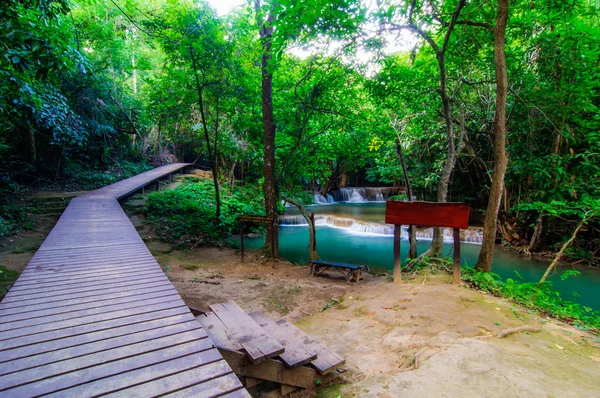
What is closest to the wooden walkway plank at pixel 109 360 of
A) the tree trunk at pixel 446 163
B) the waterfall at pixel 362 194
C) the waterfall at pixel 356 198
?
the tree trunk at pixel 446 163

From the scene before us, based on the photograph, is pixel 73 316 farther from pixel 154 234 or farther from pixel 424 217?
pixel 154 234

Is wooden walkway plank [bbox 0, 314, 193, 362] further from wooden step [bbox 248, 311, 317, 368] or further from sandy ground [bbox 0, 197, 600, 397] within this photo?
sandy ground [bbox 0, 197, 600, 397]

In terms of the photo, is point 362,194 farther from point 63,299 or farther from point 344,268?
point 63,299

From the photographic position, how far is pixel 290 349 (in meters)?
3.18

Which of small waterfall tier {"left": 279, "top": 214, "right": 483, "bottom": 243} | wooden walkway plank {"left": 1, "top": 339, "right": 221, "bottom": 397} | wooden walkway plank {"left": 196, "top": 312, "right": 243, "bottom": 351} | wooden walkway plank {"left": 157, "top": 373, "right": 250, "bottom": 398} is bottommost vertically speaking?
small waterfall tier {"left": 279, "top": 214, "right": 483, "bottom": 243}

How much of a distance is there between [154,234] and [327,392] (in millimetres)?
8862

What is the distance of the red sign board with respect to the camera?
5.56 metres

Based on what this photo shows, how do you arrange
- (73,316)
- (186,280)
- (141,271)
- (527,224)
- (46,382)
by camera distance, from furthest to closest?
(527,224) → (186,280) → (141,271) → (73,316) → (46,382)

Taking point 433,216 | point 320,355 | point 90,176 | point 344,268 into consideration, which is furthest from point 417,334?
point 90,176

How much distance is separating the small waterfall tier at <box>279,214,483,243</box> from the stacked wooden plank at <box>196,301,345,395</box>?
475 inches

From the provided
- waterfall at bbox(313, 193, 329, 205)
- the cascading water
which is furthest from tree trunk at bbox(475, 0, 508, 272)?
the cascading water

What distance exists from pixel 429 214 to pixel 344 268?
292cm

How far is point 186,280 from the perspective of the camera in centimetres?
696

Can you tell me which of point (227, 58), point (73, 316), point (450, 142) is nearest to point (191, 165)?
point (227, 58)
